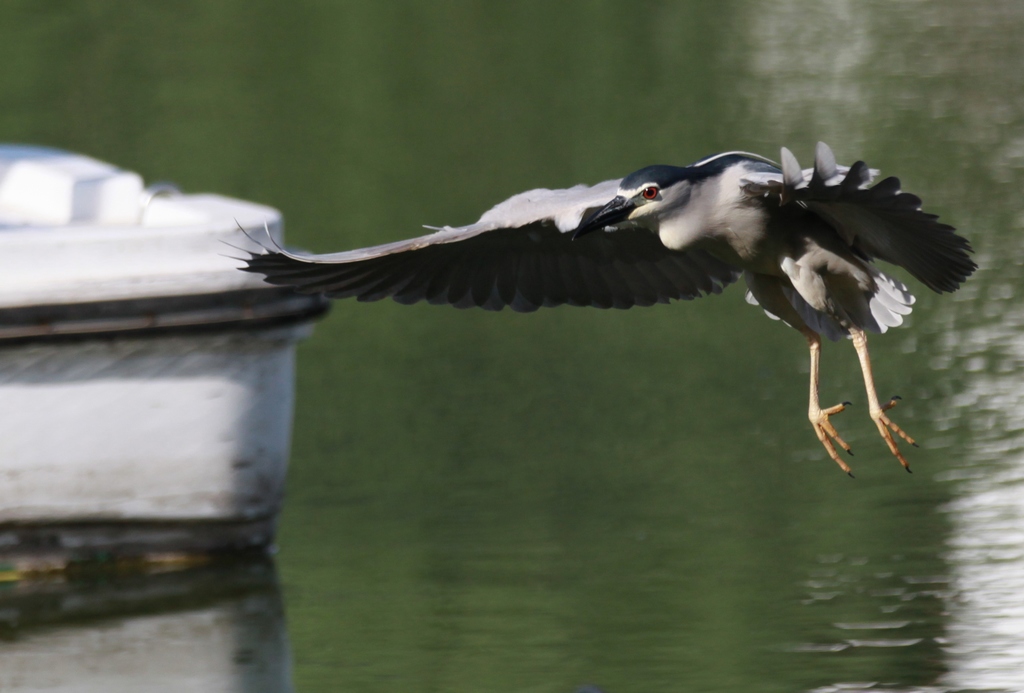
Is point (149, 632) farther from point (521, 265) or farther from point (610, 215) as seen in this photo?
point (610, 215)

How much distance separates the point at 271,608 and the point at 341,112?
1004 centimetres

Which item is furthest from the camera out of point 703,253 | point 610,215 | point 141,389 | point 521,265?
point 141,389

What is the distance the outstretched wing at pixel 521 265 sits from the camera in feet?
14.5

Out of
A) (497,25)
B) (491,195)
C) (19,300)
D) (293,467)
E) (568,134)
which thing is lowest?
(293,467)

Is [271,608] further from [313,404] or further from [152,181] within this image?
[152,181]

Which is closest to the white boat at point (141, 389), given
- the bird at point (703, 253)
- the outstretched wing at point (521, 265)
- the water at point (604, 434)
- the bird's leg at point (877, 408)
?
the water at point (604, 434)

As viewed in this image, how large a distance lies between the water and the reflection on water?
0.03 metres

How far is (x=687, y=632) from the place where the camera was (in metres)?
5.74

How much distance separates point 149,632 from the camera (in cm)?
609

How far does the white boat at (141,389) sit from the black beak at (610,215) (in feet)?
7.85

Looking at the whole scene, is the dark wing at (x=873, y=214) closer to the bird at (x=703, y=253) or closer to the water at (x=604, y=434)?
the bird at (x=703, y=253)

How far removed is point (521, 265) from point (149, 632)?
2238 millimetres

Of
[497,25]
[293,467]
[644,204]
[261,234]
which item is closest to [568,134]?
[497,25]

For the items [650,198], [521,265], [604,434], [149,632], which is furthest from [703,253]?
[604,434]
